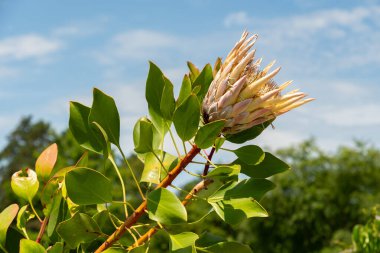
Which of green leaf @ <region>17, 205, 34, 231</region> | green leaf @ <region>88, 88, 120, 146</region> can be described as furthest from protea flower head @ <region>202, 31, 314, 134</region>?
green leaf @ <region>17, 205, 34, 231</region>

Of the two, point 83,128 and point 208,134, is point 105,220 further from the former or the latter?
point 208,134

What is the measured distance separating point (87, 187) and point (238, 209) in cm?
38

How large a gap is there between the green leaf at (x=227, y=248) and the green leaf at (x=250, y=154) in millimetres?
212

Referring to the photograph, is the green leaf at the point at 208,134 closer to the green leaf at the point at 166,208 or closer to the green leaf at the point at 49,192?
the green leaf at the point at 166,208

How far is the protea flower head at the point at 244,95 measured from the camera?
145cm

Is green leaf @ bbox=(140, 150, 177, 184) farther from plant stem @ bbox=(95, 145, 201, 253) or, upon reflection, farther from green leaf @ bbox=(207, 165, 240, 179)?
green leaf @ bbox=(207, 165, 240, 179)

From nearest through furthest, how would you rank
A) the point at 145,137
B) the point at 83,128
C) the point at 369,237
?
the point at 145,137, the point at 83,128, the point at 369,237

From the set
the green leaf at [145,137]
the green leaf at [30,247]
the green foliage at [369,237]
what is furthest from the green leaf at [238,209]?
the green foliage at [369,237]

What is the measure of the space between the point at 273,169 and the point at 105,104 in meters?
0.47

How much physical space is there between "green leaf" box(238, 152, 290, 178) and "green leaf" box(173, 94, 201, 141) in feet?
0.58

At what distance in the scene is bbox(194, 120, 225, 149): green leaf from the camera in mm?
→ 1393

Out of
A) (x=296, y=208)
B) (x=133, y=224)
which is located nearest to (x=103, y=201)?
(x=133, y=224)

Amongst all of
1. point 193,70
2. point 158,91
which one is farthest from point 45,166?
point 193,70

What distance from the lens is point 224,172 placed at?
4.74ft
